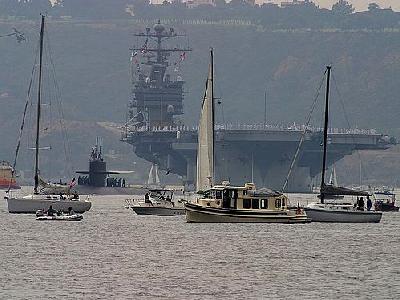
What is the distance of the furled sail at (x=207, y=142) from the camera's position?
13312 centimetres

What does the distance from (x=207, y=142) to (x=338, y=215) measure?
13047mm

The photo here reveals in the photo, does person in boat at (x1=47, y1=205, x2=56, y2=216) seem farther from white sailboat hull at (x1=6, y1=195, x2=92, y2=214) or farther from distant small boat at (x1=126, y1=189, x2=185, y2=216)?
distant small boat at (x1=126, y1=189, x2=185, y2=216)

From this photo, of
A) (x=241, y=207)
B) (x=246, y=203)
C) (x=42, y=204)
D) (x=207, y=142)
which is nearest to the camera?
(x=241, y=207)

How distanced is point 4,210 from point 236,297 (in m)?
90.7

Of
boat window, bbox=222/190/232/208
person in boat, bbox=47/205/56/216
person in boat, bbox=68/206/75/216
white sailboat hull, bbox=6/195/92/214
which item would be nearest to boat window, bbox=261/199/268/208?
boat window, bbox=222/190/232/208

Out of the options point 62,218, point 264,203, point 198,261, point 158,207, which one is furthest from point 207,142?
point 198,261

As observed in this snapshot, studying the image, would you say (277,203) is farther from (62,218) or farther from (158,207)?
(158,207)

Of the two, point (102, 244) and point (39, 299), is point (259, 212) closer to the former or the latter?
point (102, 244)

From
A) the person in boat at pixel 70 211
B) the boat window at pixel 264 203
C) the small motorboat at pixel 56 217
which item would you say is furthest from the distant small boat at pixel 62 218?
the boat window at pixel 264 203

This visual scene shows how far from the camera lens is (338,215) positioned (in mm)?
126688

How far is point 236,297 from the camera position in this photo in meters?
70.6

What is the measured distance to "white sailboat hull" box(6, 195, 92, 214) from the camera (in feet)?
448

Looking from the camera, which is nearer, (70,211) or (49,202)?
(70,211)

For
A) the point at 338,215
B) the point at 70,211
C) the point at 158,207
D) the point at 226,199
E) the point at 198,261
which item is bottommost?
the point at 198,261
